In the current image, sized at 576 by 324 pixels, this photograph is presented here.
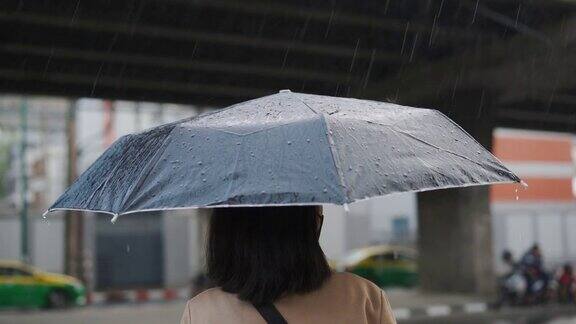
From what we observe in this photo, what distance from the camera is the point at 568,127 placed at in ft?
75.9

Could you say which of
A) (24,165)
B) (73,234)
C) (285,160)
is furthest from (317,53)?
(24,165)

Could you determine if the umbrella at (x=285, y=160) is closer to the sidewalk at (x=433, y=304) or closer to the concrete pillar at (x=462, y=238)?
the sidewalk at (x=433, y=304)

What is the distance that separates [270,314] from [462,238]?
16.7 m

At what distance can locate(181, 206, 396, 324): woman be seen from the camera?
6.70 ft

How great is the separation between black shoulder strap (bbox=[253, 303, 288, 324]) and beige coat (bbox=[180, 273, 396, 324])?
1cm

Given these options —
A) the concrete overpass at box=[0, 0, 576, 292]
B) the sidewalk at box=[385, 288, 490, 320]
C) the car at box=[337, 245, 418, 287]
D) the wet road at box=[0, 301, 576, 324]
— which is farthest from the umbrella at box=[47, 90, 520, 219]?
the car at box=[337, 245, 418, 287]

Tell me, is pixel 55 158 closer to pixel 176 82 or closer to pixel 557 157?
pixel 176 82

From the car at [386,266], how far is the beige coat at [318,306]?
19.9 m

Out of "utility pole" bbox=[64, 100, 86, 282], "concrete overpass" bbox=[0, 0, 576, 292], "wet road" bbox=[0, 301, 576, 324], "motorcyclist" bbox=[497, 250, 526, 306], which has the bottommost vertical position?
"wet road" bbox=[0, 301, 576, 324]

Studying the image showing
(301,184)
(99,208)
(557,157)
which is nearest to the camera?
(301,184)

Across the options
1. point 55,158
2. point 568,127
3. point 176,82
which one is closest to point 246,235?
point 176,82

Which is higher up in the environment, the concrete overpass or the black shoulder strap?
the concrete overpass

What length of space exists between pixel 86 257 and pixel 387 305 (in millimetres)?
22884

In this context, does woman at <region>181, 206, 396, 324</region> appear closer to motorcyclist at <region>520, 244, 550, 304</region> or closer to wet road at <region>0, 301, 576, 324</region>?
wet road at <region>0, 301, 576, 324</region>
